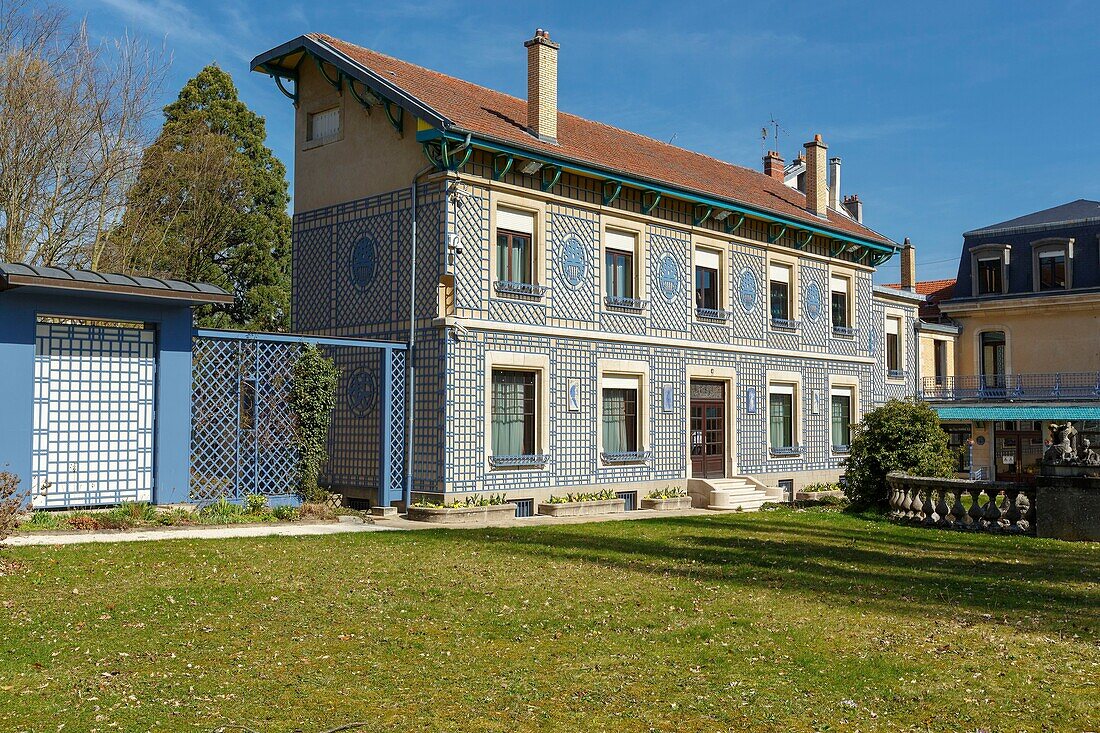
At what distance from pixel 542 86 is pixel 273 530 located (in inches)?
425

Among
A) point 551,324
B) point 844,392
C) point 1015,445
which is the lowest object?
point 1015,445

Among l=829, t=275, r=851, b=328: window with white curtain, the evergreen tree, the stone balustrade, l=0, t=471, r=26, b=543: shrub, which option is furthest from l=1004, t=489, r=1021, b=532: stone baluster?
the evergreen tree

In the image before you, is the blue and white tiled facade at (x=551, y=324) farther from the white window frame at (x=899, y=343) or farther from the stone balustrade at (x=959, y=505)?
the white window frame at (x=899, y=343)

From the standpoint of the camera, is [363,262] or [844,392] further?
[844,392]

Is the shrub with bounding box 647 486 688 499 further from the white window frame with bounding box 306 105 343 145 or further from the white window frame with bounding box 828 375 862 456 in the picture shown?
the white window frame with bounding box 306 105 343 145

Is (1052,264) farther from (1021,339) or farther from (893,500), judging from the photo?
(893,500)

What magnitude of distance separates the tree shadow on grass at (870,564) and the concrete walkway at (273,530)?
165cm

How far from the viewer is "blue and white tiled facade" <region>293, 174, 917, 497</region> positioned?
18.3 m

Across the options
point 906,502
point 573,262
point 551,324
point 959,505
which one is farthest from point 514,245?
point 959,505

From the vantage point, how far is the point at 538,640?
7.55 m

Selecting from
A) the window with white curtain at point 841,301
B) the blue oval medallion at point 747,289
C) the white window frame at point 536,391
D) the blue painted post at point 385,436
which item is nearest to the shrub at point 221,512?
the blue painted post at point 385,436

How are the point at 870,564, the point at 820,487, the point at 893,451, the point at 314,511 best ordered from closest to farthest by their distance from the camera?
1. the point at 870,564
2. the point at 314,511
3. the point at 893,451
4. the point at 820,487

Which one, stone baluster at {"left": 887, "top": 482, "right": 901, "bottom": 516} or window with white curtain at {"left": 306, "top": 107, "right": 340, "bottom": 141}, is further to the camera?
window with white curtain at {"left": 306, "top": 107, "right": 340, "bottom": 141}

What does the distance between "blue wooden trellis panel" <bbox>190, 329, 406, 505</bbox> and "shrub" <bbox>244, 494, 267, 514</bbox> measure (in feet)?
1.38
